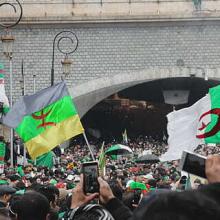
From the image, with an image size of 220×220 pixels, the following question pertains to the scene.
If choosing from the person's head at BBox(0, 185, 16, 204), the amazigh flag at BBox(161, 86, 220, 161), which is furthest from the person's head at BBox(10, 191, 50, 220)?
the amazigh flag at BBox(161, 86, 220, 161)

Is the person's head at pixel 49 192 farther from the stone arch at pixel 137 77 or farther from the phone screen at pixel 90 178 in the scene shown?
the stone arch at pixel 137 77

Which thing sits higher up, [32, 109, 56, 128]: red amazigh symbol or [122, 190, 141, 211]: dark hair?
[32, 109, 56, 128]: red amazigh symbol

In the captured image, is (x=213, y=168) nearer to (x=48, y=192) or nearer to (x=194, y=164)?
(x=194, y=164)

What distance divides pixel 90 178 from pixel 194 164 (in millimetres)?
529

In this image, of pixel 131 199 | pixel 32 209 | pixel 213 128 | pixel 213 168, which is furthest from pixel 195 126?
pixel 213 168

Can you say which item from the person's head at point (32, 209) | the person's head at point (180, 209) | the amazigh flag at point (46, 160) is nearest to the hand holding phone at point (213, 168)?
the person's head at point (180, 209)

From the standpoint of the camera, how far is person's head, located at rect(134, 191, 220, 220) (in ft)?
7.02

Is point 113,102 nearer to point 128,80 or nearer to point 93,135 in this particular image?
point 93,135

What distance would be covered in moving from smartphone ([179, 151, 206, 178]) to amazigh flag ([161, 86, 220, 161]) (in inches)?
183

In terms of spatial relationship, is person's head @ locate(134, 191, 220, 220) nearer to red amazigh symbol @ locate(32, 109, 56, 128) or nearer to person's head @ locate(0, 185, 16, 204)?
person's head @ locate(0, 185, 16, 204)

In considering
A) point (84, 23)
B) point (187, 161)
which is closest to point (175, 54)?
point (84, 23)

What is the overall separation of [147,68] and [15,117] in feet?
77.6

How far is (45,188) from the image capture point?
21.4 feet

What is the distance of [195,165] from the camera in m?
3.84
